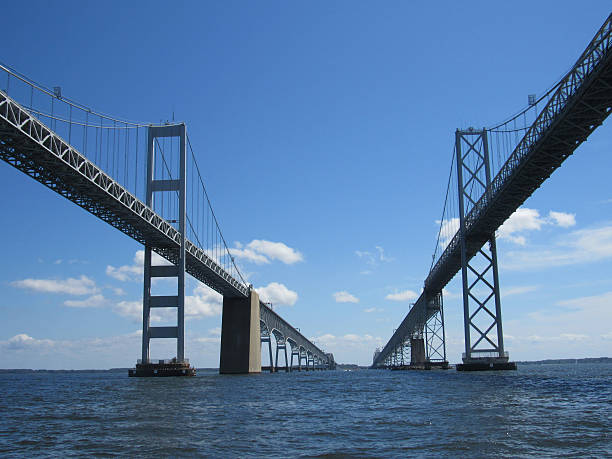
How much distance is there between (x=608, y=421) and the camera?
50.4 feet

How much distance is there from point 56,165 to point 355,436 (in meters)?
29.4

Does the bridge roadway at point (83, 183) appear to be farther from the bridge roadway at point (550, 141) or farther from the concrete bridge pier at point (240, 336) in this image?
the bridge roadway at point (550, 141)

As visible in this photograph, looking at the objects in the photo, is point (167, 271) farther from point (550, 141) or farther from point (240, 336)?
point (550, 141)

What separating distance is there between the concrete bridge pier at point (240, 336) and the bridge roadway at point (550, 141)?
25.0 m

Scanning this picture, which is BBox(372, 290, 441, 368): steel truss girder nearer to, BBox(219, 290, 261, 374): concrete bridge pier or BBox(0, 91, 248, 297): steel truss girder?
BBox(219, 290, 261, 374): concrete bridge pier

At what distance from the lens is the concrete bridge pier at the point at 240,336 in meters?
72.0

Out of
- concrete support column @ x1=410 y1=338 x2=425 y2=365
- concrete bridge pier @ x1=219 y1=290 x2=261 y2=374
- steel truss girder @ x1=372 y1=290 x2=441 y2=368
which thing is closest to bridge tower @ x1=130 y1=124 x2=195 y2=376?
concrete bridge pier @ x1=219 y1=290 x2=261 y2=374

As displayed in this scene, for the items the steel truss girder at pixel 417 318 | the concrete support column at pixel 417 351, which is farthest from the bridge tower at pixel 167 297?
the concrete support column at pixel 417 351

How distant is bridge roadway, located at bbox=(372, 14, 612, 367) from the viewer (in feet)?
86.1

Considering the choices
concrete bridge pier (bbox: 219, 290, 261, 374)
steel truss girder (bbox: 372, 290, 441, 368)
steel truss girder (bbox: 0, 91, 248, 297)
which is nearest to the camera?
steel truss girder (bbox: 0, 91, 248, 297)

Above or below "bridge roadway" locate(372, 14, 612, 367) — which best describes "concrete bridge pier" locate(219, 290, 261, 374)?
below

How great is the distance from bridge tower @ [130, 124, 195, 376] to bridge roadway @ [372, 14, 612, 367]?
2511 centimetres

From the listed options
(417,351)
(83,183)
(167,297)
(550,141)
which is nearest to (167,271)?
(167,297)

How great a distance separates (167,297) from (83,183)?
15.9 metres
